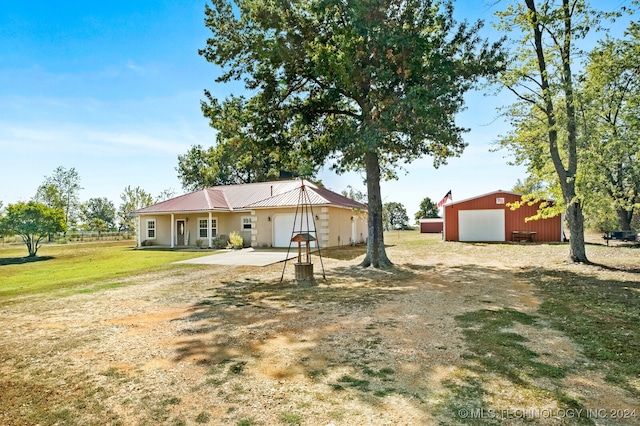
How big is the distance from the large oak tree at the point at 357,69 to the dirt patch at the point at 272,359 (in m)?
4.91

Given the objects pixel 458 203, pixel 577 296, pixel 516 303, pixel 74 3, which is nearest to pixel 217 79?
pixel 74 3

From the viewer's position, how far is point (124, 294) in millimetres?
8664

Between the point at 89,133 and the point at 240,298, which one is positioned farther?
the point at 89,133

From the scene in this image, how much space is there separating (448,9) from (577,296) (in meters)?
9.50

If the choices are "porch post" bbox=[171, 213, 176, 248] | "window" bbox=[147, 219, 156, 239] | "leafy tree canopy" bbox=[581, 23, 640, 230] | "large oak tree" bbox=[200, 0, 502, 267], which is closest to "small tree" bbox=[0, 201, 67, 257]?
"window" bbox=[147, 219, 156, 239]

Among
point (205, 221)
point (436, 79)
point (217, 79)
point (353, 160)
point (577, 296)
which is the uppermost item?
point (217, 79)

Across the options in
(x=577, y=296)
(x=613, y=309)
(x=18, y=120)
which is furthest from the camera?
(x=18, y=120)

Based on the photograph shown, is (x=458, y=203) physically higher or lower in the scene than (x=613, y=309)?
higher

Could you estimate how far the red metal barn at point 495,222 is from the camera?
23109 mm

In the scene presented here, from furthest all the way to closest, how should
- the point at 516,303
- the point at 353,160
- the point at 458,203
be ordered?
the point at 458,203 → the point at 353,160 → the point at 516,303

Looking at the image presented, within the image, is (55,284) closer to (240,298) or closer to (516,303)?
(240,298)

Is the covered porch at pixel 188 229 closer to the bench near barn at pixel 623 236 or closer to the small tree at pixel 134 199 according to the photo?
the small tree at pixel 134 199

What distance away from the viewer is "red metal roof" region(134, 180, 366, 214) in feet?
72.6

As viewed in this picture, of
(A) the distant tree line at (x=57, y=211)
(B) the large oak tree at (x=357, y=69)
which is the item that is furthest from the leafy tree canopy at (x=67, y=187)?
(B) the large oak tree at (x=357, y=69)
